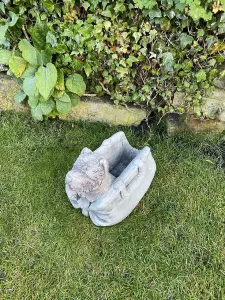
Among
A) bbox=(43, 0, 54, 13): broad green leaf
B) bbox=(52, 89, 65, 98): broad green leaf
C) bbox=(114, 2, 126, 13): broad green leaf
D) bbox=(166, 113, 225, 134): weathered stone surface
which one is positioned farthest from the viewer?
bbox=(166, 113, 225, 134): weathered stone surface

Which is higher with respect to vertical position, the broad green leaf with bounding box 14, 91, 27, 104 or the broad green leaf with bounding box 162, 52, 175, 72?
the broad green leaf with bounding box 162, 52, 175, 72

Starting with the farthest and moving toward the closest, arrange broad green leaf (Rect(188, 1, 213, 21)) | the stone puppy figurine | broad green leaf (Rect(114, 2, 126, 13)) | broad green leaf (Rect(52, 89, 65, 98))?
1. broad green leaf (Rect(52, 89, 65, 98))
2. broad green leaf (Rect(114, 2, 126, 13))
3. broad green leaf (Rect(188, 1, 213, 21))
4. the stone puppy figurine

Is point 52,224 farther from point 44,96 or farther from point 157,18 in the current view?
point 157,18

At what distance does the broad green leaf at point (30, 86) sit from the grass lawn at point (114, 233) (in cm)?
47

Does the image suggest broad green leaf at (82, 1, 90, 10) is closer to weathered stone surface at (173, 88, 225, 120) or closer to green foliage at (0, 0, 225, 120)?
green foliage at (0, 0, 225, 120)

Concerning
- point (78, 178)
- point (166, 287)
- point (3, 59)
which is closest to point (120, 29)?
point (3, 59)

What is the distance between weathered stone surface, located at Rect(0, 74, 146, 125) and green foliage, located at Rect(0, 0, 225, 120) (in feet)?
0.70

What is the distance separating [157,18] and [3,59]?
1252mm

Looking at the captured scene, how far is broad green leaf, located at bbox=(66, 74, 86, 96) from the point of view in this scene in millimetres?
2941

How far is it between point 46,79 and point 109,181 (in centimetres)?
96

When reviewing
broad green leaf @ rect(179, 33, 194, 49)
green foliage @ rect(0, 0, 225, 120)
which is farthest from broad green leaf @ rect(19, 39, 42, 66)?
broad green leaf @ rect(179, 33, 194, 49)

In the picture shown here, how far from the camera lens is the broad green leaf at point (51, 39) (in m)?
2.75

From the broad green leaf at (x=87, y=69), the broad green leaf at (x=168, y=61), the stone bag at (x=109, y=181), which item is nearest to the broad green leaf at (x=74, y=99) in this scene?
the broad green leaf at (x=87, y=69)

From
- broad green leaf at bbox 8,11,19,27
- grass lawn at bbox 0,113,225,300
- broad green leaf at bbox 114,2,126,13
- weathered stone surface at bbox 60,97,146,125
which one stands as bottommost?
grass lawn at bbox 0,113,225,300
